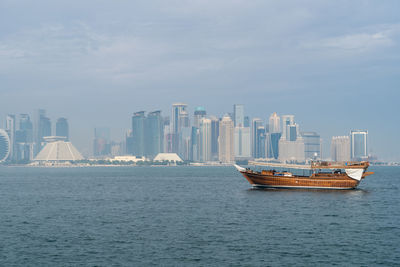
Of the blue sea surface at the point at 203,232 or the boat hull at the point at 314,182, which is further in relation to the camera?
the boat hull at the point at 314,182

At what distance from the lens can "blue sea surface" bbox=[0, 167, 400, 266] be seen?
50.3m

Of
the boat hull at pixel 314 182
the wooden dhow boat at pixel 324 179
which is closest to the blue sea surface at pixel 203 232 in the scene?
the boat hull at pixel 314 182

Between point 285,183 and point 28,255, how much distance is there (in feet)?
279

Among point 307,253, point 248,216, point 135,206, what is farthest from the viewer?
point 135,206

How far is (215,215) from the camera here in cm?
8212

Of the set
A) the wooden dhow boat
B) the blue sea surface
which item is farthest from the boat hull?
the blue sea surface

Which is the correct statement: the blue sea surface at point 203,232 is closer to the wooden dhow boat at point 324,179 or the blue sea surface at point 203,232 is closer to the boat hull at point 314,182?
the boat hull at point 314,182

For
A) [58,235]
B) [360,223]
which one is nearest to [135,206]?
[58,235]

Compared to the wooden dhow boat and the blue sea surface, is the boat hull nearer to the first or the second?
the wooden dhow boat

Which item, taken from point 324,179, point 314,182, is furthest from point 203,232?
point 324,179

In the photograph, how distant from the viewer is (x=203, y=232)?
65125 mm

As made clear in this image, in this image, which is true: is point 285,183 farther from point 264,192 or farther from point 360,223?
point 360,223

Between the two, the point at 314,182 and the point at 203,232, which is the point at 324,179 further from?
the point at 203,232

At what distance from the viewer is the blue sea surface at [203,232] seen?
50.3 metres
